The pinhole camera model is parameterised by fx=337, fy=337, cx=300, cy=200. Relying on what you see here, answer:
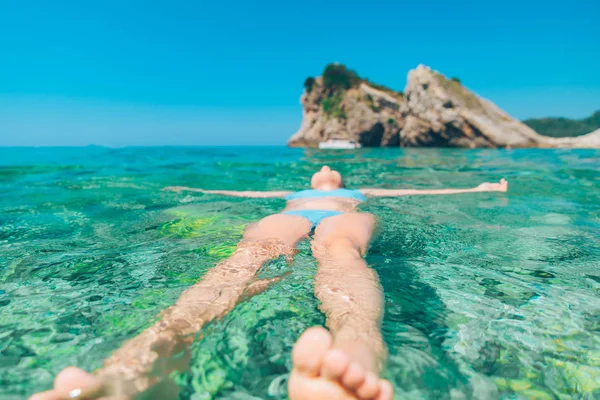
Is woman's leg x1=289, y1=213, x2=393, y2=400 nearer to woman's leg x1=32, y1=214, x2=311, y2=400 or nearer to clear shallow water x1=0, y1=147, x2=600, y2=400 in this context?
clear shallow water x1=0, y1=147, x2=600, y2=400

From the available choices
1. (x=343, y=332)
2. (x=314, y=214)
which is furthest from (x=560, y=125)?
(x=343, y=332)

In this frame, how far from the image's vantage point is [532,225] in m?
3.11

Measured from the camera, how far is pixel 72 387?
88 centimetres

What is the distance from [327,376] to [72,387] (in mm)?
666

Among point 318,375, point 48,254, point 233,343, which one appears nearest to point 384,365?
point 318,375

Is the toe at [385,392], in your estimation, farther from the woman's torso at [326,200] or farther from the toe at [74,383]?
the woman's torso at [326,200]

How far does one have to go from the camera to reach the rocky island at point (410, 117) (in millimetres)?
30172

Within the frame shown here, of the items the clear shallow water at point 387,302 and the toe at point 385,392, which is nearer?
the toe at point 385,392

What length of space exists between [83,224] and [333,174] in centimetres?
260

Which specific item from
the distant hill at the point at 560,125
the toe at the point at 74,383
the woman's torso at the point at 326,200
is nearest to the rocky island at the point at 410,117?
the distant hill at the point at 560,125

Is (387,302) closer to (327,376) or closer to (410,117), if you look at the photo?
(327,376)

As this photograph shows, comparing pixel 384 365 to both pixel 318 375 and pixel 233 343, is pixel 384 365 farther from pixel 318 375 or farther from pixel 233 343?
pixel 233 343

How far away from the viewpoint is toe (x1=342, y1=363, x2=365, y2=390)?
870mm

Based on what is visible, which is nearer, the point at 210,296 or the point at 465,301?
the point at 210,296
